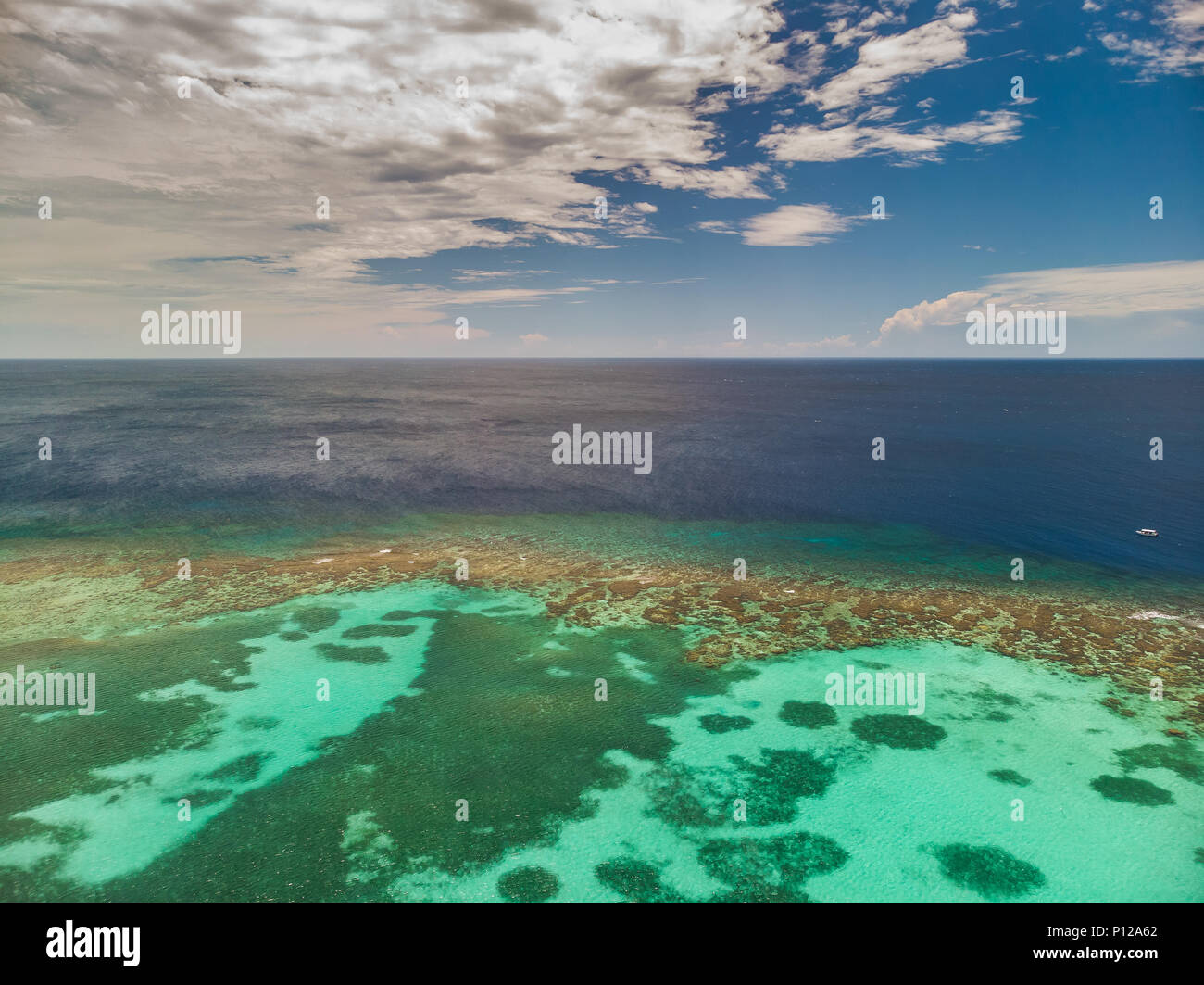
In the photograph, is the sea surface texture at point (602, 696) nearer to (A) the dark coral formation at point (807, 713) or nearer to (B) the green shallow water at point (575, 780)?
(B) the green shallow water at point (575, 780)

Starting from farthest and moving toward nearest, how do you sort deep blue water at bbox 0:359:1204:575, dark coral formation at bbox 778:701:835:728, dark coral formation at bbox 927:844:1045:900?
1. deep blue water at bbox 0:359:1204:575
2. dark coral formation at bbox 778:701:835:728
3. dark coral formation at bbox 927:844:1045:900

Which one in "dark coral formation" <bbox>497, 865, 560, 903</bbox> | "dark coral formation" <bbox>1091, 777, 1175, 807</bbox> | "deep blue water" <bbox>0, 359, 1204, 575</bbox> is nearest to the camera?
"dark coral formation" <bbox>497, 865, 560, 903</bbox>

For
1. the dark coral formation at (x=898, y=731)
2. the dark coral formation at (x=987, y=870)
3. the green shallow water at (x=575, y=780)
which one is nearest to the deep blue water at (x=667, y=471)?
the green shallow water at (x=575, y=780)

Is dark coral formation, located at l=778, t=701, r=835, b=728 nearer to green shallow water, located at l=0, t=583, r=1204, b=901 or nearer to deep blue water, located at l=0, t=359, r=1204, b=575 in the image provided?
green shallow water, located at l=0, t=583, r=1204, b=901

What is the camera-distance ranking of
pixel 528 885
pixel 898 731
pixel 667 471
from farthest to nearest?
pixel 667 471
pixel 898 731
pixel 528 885

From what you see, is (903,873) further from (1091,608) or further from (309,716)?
(1091,608)

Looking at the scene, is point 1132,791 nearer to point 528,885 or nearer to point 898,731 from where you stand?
point 898,731

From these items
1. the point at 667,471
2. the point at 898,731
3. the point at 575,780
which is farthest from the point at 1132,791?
the point at 667,471

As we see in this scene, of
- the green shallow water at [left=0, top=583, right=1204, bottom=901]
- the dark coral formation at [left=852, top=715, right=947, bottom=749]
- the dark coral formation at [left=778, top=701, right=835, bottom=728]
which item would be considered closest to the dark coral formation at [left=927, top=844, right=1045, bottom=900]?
the green shallow water at [left=0, top=583, right=1204, bottom=901]
